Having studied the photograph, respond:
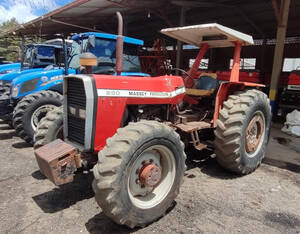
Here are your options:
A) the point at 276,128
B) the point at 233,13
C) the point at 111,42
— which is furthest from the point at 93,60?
the point at 233,13

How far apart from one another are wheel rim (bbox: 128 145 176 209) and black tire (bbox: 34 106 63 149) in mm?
1335

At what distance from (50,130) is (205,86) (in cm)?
259

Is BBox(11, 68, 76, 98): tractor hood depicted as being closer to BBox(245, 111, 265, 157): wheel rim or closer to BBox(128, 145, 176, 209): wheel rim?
BBox(128, 145, 176, 209): wheel rim

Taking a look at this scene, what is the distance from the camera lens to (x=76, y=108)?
3.04m

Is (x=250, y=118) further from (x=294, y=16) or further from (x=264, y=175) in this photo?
(x=294, y=16)

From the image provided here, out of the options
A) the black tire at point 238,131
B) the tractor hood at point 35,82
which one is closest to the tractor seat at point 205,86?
the black tire at point 238,131

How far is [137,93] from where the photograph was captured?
3.09 m

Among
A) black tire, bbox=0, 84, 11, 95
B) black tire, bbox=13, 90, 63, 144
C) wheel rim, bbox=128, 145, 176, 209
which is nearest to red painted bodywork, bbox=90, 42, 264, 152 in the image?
wheel rim, bbox=128, 145, 176, 209

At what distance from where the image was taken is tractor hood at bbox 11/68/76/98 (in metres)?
5.84

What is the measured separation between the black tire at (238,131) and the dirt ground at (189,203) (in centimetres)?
23

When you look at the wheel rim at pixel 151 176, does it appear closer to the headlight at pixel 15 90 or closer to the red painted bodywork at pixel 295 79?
the headlight at pixel 15 90

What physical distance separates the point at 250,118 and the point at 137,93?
71.4 inches

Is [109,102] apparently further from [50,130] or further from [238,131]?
[238,131]

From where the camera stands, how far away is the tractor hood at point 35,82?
19.2 feet
